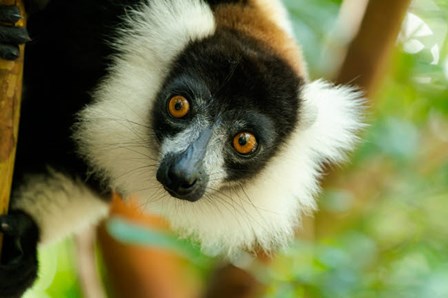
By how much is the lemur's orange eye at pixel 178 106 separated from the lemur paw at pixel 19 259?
0.73 m

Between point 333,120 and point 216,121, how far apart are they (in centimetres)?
65

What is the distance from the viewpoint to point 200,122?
9.00 feet

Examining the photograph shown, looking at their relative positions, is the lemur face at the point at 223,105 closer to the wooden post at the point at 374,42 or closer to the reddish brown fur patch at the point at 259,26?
the reddish brown fur patch at the point at 259,26

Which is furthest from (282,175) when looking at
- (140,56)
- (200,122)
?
(140,56)

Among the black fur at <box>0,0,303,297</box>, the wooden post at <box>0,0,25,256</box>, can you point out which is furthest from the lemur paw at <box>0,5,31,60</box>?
the black fur at <box>0,0,303,297</box>

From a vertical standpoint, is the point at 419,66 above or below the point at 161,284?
above

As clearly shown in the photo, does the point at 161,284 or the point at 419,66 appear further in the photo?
the point at 161,284

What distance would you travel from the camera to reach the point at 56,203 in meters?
3.22

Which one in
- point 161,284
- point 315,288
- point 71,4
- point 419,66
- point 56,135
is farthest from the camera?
point 161,284

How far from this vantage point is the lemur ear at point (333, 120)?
10.2ft

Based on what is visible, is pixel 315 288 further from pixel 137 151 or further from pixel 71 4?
pixel 71 4

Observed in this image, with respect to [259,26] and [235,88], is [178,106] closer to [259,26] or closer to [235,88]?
[235,88]

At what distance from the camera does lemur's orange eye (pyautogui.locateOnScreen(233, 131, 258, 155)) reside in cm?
283

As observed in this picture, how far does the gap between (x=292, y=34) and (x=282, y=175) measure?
0.67 m
